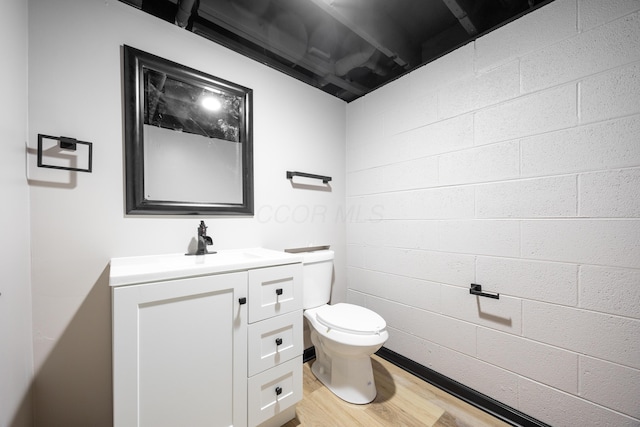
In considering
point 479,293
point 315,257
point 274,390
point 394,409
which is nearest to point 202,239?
point 315,257

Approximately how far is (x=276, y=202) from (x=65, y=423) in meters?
1.47

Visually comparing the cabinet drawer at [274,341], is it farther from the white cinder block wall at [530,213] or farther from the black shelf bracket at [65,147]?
the black shelf bracket at [65,147]

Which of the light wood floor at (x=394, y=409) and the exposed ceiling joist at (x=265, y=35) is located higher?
A: the exposed ceiling joist at (x=265, y=35)

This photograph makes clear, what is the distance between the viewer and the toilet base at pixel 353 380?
1.45 metres

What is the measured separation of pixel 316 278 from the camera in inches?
68.9

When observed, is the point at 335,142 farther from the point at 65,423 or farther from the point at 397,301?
the point at 65,423

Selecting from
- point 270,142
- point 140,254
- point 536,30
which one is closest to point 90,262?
point 140,254

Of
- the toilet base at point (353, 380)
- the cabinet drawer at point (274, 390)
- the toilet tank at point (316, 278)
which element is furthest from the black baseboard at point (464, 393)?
the cabinet drawer at point (274, 390)

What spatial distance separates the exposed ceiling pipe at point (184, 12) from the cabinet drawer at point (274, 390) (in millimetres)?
1892

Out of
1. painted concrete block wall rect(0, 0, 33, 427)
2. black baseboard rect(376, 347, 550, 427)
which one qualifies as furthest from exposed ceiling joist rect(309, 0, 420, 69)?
black baseboard rect(376, 347, 550, 427)

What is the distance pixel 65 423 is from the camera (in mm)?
1042

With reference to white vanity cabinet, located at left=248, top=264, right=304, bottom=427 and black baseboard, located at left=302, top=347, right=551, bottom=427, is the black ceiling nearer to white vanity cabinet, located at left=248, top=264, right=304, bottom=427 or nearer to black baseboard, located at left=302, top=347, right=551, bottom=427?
white vanity cabinet, located at left=248, top=264, right=304, bottom=427

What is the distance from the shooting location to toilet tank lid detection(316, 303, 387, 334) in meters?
1.38

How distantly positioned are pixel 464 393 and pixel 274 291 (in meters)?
1.36
